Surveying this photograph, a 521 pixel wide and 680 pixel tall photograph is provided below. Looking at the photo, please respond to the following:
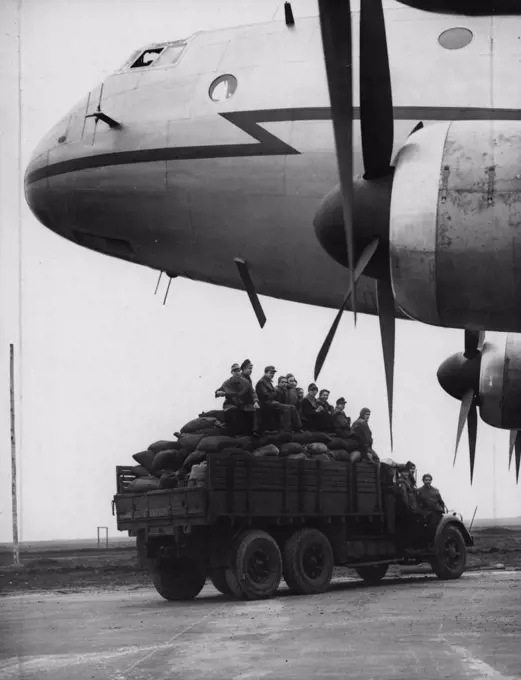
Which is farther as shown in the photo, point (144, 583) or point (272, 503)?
point (144, 583)

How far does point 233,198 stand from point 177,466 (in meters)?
7.45

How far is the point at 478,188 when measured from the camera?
5441mm

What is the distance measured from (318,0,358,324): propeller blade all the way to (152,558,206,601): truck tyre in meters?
11.2

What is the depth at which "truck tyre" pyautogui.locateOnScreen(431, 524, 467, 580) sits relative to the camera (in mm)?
18562

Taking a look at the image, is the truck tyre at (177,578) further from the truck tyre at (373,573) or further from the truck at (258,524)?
the truck tyre at (373,573)

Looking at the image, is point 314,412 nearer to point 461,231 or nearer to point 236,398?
point 236,398

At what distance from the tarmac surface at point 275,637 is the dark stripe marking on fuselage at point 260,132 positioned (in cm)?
420

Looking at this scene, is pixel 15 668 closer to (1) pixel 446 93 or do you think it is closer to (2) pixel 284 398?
(1) pixel 446 93

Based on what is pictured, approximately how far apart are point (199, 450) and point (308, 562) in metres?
2.40

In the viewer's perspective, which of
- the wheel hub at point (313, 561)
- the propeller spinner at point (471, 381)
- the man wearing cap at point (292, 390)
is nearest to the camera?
the propeller spinner at point (471, 381)

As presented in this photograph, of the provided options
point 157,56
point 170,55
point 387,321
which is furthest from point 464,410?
point 157,56

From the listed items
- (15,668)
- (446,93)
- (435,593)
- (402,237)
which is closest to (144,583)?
(435,593)

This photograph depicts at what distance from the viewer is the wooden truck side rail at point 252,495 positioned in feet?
48.4

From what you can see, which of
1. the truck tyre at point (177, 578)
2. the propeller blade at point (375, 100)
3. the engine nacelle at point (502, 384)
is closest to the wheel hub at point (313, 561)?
the truck tyre at point (177, 578)
